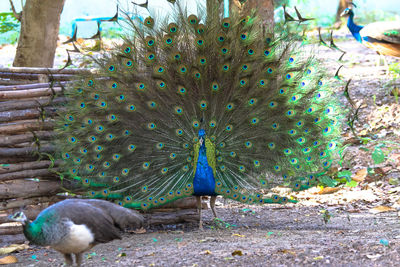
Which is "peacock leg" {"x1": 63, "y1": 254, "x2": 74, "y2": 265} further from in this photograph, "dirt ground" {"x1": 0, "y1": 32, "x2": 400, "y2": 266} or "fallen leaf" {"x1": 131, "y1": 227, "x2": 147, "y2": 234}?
"fallen leaf" {"x1": 131, "y1": 227, "x2": 147, "y2": 234}

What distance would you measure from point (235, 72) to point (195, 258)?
219cm

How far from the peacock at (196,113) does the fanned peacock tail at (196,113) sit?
0.03ft

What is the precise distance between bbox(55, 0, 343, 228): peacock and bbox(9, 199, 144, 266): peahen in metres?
1.49

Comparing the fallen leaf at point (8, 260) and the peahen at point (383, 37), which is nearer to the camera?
the fallen leaf at point (8, 260)

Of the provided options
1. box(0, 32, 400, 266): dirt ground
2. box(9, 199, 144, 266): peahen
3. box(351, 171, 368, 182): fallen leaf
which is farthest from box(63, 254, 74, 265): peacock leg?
box(351, 171, 368, 182): fallen leaf

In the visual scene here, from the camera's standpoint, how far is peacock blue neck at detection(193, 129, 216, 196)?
17.9 feet

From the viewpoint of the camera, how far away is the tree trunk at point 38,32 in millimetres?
6973

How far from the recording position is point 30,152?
5.69m

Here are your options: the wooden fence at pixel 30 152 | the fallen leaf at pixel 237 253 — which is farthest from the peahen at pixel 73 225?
the wooden fence at pixel 30 152

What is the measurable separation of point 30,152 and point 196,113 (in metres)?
1.76

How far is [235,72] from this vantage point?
5703 millimetres

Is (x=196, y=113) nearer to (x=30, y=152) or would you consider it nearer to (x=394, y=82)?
(x=30, y=152)

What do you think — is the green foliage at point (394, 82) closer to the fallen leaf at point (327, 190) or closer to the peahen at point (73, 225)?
the fallen leaf at point (327, 190)

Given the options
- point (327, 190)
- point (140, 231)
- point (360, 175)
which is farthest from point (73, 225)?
point (360, 175)
